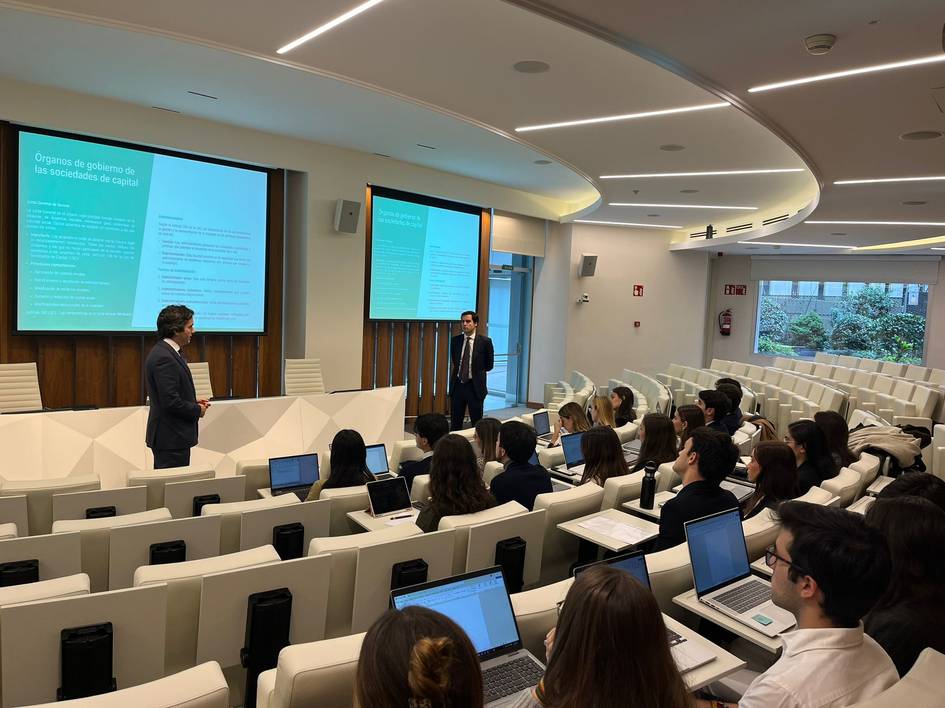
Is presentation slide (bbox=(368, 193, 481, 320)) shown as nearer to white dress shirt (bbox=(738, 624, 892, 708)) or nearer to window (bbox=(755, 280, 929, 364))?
white dress shirt (bbox=(738, 624, 892, 708))

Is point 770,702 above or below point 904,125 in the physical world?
below

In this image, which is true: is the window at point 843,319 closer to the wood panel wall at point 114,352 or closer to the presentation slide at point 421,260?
the presentation slide at point 421,260

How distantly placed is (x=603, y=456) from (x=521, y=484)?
775mm

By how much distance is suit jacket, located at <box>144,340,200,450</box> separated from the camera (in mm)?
4754

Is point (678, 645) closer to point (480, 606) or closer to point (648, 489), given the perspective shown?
point (480, 606)

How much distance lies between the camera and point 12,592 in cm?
215

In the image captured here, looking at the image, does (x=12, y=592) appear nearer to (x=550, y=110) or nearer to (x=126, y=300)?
(x=550, y=110)

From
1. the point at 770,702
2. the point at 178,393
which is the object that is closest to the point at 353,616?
the point at 770,702

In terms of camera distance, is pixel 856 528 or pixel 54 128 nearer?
pixel 856 528

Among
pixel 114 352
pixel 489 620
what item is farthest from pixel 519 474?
pixel 114 352

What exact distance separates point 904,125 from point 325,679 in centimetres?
554

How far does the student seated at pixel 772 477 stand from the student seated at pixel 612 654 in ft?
8.06

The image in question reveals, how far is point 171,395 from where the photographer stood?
4766 millimetres

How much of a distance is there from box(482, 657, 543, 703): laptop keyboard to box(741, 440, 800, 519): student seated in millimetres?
2095
